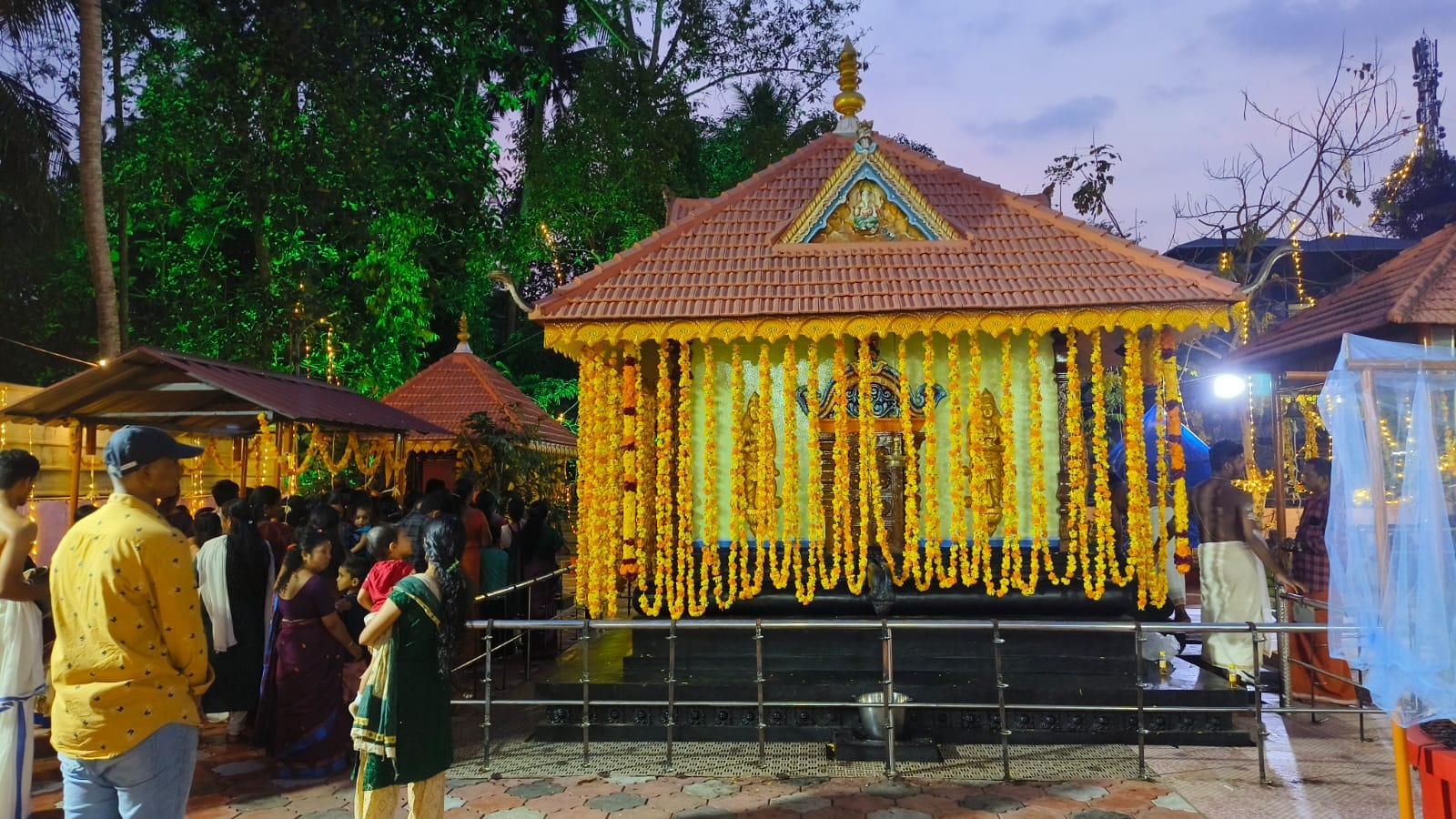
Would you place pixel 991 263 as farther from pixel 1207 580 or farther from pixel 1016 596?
pixel 1207 580

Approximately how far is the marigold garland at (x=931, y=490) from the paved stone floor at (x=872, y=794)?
75.1 inches

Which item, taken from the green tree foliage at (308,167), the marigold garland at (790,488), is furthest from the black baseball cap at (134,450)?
the green tree foliage at (308,167)

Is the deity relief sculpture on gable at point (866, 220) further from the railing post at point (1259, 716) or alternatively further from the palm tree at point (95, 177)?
the palm tree at point (95, 177)

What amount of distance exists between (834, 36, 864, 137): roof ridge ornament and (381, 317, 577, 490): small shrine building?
28.4 feet

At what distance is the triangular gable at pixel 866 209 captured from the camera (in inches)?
321

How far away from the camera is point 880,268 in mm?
7777

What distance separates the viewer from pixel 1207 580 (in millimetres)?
7871

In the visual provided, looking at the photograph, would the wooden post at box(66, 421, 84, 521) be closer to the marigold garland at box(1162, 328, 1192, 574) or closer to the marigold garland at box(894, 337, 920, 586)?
the marigold garland at box(894, 337, 920, 586)

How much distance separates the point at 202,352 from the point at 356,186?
476 cm

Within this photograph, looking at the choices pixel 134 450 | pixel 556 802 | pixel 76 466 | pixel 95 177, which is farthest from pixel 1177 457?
pixel 95 177

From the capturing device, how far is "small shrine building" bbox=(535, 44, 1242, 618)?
7.26m

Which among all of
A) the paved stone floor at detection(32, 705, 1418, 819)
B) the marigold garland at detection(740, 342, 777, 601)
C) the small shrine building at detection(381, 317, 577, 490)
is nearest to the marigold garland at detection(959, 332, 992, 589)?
the marigold garland at detection(740, 342, 777, 601)

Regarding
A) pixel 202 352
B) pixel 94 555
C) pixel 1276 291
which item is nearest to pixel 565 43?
pixel 202 352

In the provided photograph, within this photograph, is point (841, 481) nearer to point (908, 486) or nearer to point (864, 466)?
point (864, 466)
